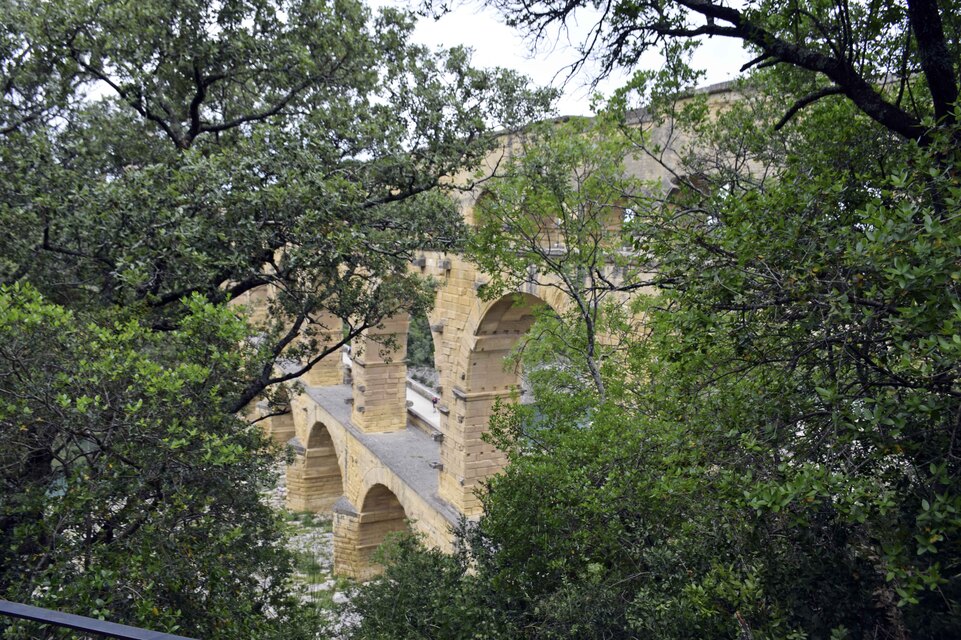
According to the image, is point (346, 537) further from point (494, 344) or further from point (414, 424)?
Result: point (494, 344)

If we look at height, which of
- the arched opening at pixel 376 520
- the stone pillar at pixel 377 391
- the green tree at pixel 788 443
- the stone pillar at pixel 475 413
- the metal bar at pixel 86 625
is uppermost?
the stone pillar at pixel 377 391

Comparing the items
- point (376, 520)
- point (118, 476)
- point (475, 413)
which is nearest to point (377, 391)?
point (376, 520)

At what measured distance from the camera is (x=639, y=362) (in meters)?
6.15

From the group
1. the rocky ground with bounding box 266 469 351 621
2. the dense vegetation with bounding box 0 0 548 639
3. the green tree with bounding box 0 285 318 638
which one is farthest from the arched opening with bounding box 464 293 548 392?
the green tree with bounding box 0 285 318 638

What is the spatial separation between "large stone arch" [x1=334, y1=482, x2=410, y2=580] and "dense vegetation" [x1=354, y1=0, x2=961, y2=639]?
9085 millimetres

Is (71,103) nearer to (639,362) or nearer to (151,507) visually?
(151,507)

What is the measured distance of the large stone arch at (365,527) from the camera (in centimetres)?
1526

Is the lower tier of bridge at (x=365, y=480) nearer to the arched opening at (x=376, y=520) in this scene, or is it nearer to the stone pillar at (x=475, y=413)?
the arched opening at (x=376, y=520)

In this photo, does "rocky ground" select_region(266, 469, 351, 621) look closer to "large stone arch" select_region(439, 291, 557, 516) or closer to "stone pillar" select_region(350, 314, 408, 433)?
"stone pillar" select_region(350, 314, 408, 433)

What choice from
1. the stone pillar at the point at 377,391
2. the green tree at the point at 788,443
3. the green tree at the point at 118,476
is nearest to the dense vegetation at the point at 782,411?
the green tree at the point at 788,443

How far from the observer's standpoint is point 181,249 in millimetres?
5125

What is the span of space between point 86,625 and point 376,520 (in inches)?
566

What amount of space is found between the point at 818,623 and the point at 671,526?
1806 millimetres

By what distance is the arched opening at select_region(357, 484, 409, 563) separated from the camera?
15.3m
